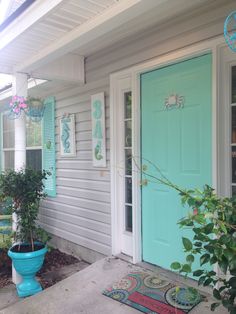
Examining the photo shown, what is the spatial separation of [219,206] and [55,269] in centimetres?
317

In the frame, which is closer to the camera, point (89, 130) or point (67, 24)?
point (67, 24)

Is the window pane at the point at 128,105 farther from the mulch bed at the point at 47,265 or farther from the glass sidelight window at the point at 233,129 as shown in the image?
the mulch bed at the point at 47,265

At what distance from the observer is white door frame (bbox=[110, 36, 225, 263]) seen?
7.89 ft

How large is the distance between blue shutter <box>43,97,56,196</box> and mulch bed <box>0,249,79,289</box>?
3.26ft

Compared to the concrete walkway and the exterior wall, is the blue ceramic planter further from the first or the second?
the exterior wall

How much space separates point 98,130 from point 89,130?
0.27 metres

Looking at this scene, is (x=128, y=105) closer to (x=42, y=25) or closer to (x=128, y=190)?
(x=128, y=190)

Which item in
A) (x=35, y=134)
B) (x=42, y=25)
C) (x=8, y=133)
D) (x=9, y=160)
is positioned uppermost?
(x=42, y=25)

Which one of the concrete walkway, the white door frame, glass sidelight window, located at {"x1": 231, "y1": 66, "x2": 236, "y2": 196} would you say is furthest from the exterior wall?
the concrete walkway

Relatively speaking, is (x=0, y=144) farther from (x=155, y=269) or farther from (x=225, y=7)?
(x=225, y=7)

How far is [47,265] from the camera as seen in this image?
4.03 meters

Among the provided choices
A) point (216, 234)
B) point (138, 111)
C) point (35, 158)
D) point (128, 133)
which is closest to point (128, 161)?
point (128, 133)

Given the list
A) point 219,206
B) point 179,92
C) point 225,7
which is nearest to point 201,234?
point 219,206

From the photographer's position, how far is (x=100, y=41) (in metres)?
Result: 3.42
